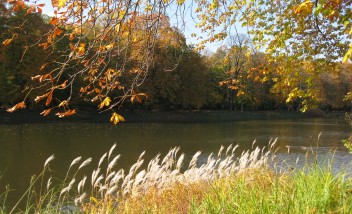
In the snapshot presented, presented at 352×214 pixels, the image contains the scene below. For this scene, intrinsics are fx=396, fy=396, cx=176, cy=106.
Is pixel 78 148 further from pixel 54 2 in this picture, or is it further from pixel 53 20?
pixel 54 2

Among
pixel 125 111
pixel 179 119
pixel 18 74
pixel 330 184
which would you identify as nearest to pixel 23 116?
pixel 18 74

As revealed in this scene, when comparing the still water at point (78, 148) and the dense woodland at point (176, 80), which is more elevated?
the dense woodland at point (176, 80)

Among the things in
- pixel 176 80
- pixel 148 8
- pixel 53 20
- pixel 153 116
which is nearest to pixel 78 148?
pixel 148 8

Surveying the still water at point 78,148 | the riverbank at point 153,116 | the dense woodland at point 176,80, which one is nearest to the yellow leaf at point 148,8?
the dense woodland at point 176,80

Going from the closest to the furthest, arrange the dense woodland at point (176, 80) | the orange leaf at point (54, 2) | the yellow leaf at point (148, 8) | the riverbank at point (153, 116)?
1. the orange leaf at point (54, 2)
2. the yellow leaf at point (148, 8)
3. the dense woodland at point (176, 80)
4. the riverbank at point (153, 116)

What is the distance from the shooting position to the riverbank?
3384 cm

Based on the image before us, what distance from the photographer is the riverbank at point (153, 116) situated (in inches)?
1332

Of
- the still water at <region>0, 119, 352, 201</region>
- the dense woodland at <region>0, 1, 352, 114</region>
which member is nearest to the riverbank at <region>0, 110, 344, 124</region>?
the dense woodland at <region>0, 1, 352, 114</region>

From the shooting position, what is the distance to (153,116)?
43.8 meters

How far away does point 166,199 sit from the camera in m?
5.67

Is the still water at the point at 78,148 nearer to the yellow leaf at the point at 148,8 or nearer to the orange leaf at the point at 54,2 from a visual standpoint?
the yellow leaf at the point at 148,8

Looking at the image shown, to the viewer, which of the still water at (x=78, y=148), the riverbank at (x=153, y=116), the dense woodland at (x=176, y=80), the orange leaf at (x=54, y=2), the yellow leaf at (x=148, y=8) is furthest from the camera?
the riverbank at (x=153, y=116)

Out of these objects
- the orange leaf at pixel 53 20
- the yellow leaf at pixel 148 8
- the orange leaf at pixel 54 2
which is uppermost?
the yellow leaf at pixel 148 8

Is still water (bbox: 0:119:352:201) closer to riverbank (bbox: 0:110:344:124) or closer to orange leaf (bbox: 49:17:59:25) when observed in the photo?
riverbank (bbox: 0:110:344:124)
